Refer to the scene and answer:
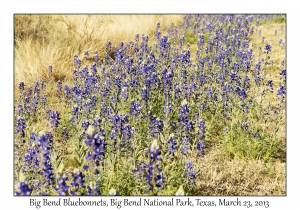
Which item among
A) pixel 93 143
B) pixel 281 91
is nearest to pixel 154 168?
pixel 93 143

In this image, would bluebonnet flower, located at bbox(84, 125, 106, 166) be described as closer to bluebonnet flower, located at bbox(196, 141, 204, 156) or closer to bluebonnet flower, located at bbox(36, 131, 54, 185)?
bluebonnet flower, located at bbox(36, 131, 54, 185)

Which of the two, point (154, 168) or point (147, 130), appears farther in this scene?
point (147, 130)

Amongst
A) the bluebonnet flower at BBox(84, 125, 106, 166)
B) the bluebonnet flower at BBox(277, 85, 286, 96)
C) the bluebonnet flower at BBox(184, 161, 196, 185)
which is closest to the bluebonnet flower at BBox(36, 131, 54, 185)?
the bluebonnet flower at BBox(84, 125, 106, 166)

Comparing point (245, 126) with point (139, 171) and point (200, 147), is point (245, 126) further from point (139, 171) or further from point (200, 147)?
point (139, 171)

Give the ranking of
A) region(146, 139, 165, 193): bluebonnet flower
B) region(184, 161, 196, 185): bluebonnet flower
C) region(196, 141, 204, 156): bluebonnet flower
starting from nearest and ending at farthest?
region(146, 139, 165, 193): bluebonnet flower < region(184, 161, 196, 185): bluebonnet flower < region(196, 141, 204, 156): bluebonnet flower

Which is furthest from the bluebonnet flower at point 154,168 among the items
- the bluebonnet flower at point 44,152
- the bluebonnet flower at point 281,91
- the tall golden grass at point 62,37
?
the tall golden grass at point 62,37
